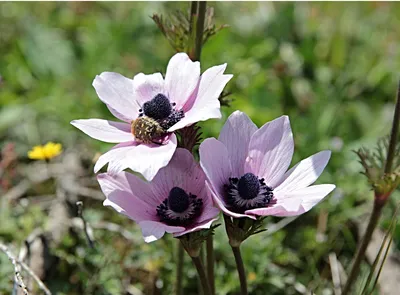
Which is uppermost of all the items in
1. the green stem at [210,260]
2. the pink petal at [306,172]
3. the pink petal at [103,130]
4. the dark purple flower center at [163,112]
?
the dark purple flower center at [163,112]

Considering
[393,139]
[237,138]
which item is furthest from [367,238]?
[237,138]

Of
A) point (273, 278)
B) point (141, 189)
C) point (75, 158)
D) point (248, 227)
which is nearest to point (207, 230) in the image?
point (248, 227)

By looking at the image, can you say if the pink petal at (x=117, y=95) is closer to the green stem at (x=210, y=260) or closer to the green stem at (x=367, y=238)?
the green stem at (x=210, y=260)

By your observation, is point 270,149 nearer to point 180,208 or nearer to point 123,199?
point 180,208

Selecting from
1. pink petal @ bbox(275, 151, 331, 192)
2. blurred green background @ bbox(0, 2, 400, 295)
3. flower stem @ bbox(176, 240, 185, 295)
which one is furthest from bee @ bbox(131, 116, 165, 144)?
blurred green background @ bbox(0, 2, 400, 295)

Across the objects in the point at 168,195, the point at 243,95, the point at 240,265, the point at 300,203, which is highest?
the point at 300,203

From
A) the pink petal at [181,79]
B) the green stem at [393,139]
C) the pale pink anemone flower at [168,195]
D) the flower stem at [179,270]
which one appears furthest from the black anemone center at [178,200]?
the green stem at [393,139]

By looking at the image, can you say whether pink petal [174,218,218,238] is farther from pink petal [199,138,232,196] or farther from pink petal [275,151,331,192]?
pink petal [275,151,331,192]

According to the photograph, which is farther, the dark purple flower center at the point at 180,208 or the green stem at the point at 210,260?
the green stem at the point at 210,260
